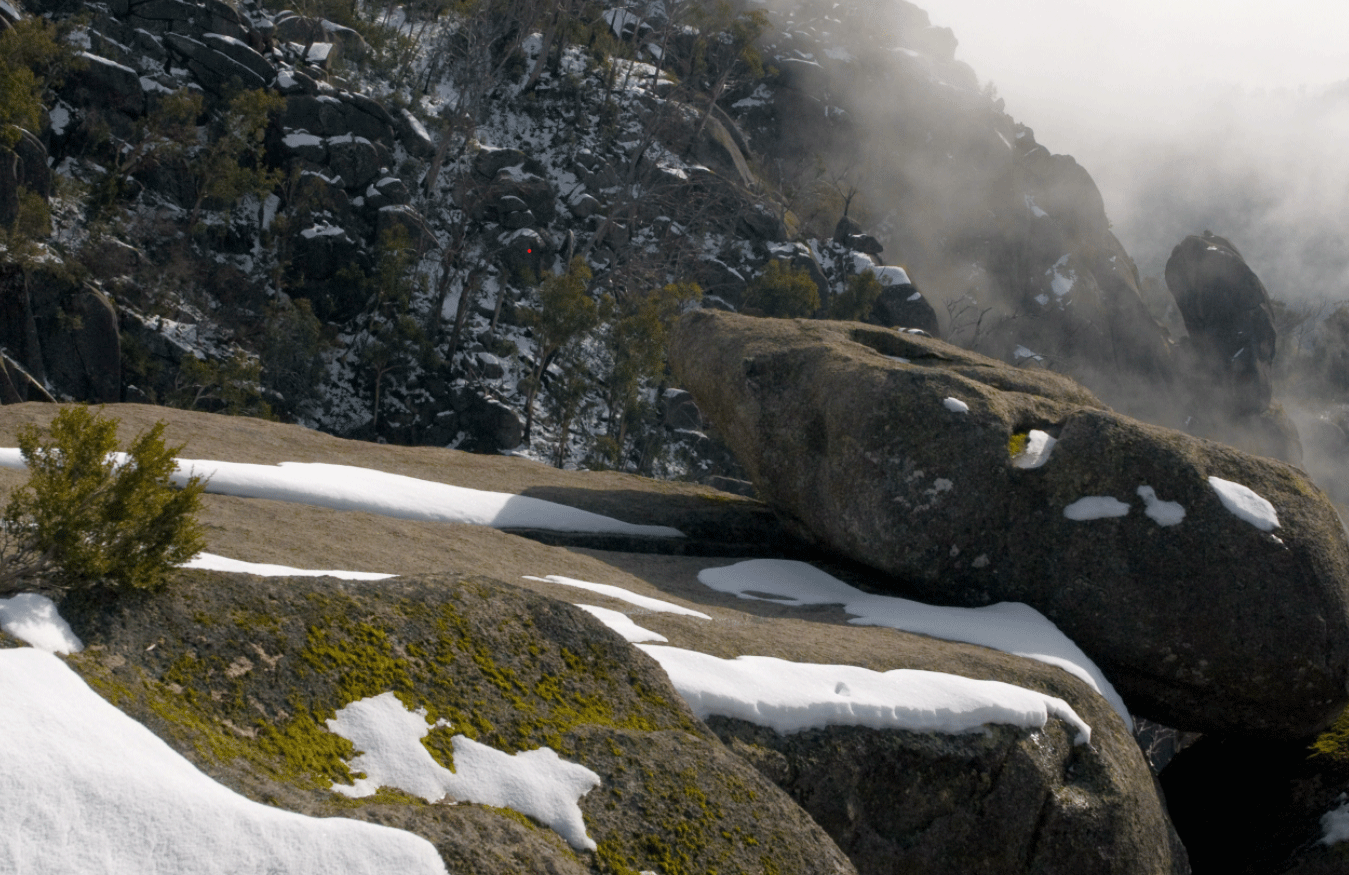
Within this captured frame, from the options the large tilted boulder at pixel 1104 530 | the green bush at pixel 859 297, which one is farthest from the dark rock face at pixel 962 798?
the green bush at pixel 859 297

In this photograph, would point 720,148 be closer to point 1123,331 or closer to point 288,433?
point 1123,331

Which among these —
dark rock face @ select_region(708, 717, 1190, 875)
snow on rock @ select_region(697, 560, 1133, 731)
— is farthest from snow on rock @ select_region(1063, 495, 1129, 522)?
dark rock face @ select_region(708, 717, 1190, 875)

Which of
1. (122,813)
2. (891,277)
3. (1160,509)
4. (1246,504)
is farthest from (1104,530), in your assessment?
(891,277)

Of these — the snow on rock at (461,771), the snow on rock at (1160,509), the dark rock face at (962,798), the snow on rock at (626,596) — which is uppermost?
the snow on rock at (1160,509)

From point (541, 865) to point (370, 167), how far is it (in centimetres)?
4179

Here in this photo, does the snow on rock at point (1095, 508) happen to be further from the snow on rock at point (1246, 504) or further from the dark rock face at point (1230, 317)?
the dark rock face at point (1230, 317)

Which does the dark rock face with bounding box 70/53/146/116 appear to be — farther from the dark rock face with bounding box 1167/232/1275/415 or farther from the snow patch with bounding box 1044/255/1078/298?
the dark rock face with bounding box 1167/232/1275/415

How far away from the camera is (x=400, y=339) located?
37031mm

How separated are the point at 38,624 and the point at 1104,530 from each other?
30.6 feet

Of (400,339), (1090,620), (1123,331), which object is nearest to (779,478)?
(1090,620)

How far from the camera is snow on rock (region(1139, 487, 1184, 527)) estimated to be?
9789mm

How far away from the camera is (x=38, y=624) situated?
3588mm

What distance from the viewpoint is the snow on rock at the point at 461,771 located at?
12.9 ft

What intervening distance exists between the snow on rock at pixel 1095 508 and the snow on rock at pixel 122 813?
846 centimetres
